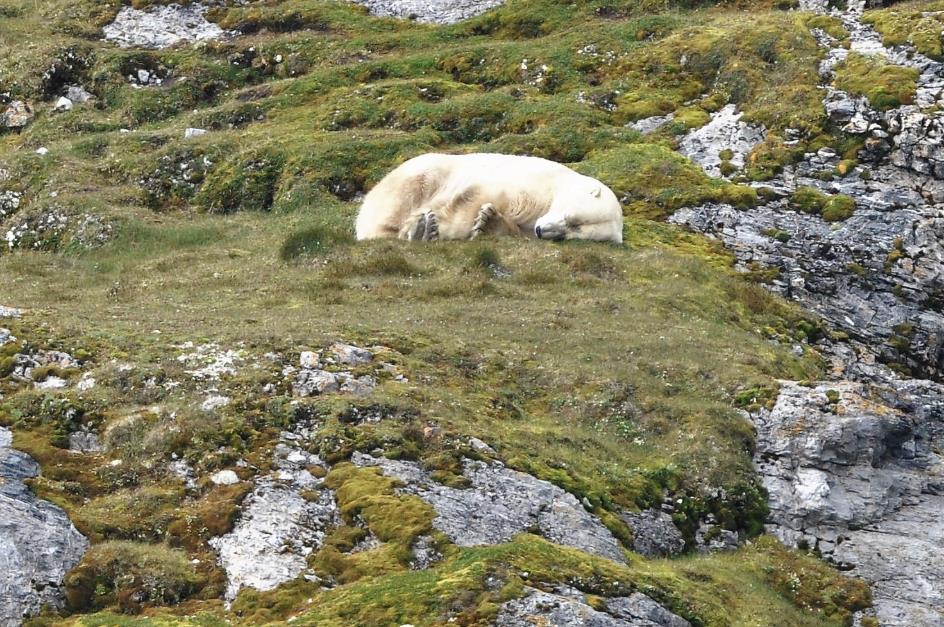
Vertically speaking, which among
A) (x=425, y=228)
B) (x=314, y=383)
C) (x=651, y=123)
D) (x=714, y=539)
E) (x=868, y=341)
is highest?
(x=314, y=383)

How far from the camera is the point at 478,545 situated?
1202 cm

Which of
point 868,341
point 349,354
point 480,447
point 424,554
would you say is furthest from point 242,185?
point 424,554

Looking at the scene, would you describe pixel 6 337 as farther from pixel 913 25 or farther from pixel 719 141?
pixel 913 25

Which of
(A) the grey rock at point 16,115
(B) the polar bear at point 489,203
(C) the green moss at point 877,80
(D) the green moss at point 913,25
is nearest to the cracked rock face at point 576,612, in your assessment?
(B) the polar bear at point 489,203

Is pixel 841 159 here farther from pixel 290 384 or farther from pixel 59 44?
pixel 59 44

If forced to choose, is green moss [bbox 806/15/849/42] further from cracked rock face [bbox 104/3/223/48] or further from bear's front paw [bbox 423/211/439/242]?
cracked rock face [bbox 104/3/223/48]

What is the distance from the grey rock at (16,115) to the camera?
4012cm

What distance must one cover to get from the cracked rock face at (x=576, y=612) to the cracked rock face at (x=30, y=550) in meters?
4.25

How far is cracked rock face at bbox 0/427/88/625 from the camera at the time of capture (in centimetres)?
1068

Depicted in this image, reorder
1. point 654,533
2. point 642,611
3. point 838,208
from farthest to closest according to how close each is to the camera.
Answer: point 838,208, point 654,533, point 642,611

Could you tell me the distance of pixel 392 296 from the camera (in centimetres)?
2214

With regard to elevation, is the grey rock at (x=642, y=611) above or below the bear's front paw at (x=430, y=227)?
above

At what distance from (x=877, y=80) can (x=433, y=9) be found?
69.1 feet

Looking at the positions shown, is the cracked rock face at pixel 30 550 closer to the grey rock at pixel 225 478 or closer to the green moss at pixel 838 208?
the grey rock at pixel 225 478
